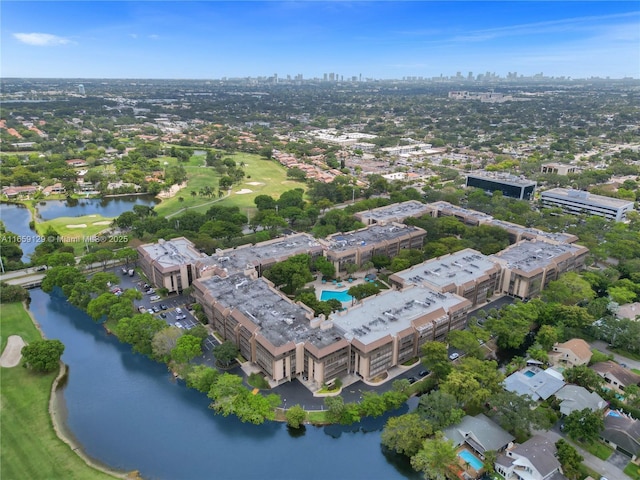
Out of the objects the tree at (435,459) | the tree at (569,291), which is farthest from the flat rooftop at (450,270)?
the tree at (435,459)

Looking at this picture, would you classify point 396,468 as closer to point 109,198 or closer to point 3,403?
point 3,403

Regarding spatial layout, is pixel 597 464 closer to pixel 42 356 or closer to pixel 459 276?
pixel 459 276

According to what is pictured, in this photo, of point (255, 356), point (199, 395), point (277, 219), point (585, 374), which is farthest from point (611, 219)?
point (199, 395)

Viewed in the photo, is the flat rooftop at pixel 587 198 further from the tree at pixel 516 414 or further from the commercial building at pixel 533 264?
the tree at pixel 516 414

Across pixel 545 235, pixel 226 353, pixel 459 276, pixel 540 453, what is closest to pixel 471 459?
pixel 540 453

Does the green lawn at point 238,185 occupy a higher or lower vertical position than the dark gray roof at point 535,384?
higher

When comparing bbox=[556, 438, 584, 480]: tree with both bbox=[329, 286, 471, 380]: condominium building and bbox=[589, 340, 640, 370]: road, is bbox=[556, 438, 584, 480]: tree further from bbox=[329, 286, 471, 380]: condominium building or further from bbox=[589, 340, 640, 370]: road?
Answer: bbox=[589, 340, 640, 370]: road
